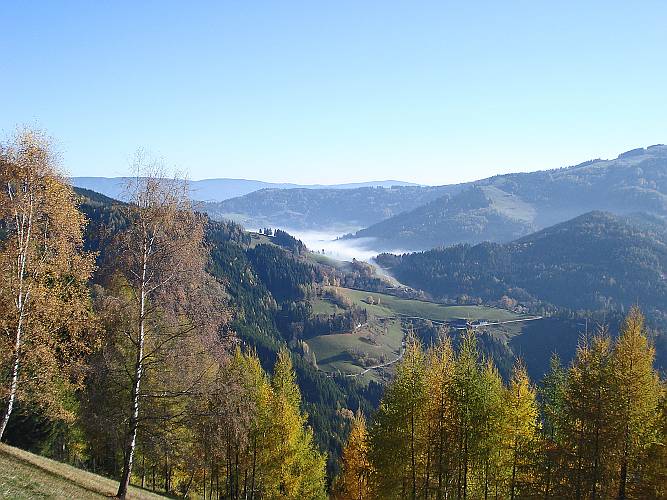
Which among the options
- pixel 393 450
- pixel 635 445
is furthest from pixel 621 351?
pixel 393 450

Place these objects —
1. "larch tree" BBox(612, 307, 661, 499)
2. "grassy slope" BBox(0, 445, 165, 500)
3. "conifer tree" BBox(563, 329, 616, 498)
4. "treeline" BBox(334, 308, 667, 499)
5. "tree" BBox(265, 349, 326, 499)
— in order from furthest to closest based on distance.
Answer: "tree" BBox(265, 349, 326, 499) → "conifer tree" BBox(563, 329, 616, 498) → "treeline" BBox(334, 308, 667, 499) → "larch tree" BBox(612, 307, 661, 499) → "grassy slope" BBox(0, 445, 165, 500)

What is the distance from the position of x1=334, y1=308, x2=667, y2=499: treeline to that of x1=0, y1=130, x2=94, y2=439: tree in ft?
78.4

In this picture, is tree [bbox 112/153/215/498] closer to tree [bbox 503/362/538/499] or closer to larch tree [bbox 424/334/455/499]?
larch tree [bbox 424/334/455/499]

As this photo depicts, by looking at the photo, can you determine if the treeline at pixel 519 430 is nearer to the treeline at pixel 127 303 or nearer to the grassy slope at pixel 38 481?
the treeline at pixel 127 303

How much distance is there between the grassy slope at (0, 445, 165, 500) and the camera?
21.6 metres

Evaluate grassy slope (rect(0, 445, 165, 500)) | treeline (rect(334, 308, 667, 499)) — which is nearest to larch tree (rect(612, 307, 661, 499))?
treeline (rect(334, 308, 667, 499))

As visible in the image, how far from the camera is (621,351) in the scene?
34938 millimetres

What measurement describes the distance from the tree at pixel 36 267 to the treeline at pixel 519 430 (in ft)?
78.4

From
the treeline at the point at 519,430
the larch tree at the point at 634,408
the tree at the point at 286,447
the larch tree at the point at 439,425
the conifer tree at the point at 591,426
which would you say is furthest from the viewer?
the tree at the point at 286,447

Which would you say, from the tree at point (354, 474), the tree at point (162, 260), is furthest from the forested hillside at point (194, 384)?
the tree at point (354, 474)

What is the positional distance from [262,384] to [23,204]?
29866 mm

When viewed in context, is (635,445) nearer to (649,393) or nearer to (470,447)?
(649,393)

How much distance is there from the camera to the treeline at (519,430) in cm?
3406

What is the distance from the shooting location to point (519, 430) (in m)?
39.0
